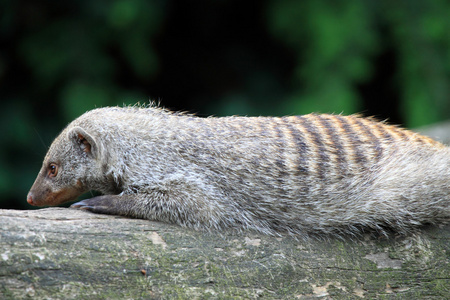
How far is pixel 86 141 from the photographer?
3.12m

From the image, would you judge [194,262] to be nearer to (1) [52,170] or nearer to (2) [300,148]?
(2) [300,148]

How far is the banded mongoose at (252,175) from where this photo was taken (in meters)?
2.87

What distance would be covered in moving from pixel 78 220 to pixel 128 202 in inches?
12.7

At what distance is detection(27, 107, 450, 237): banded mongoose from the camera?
9.41 feet

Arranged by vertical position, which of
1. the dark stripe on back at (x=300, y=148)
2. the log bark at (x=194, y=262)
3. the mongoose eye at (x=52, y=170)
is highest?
the dark stripe on back at (x=300, y=148)

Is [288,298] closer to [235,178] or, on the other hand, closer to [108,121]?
[235,178]

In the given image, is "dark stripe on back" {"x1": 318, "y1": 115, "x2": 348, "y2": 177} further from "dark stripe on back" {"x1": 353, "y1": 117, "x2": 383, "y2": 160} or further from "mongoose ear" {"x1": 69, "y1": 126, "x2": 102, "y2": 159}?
"mongoose ear" {"x1": 69, "y1": 126, "x2": 102, "y2": 159}

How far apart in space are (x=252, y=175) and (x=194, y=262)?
69 cm

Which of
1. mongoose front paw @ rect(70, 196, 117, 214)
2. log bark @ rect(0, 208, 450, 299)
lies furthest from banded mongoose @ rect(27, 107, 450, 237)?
log bark @ rect(0, 208, 450, 299)

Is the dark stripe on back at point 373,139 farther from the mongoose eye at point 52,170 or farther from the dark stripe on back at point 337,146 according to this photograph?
the mongoose eye at point 52,170

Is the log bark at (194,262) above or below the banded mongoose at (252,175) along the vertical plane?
below

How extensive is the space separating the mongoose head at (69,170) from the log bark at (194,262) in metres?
0.41

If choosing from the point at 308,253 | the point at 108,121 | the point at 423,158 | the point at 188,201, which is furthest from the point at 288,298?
the point at 108,121

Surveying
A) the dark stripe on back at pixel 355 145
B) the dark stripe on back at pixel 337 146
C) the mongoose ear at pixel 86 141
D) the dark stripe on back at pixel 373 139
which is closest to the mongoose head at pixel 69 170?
the mongoose ear at pixel 86 141
